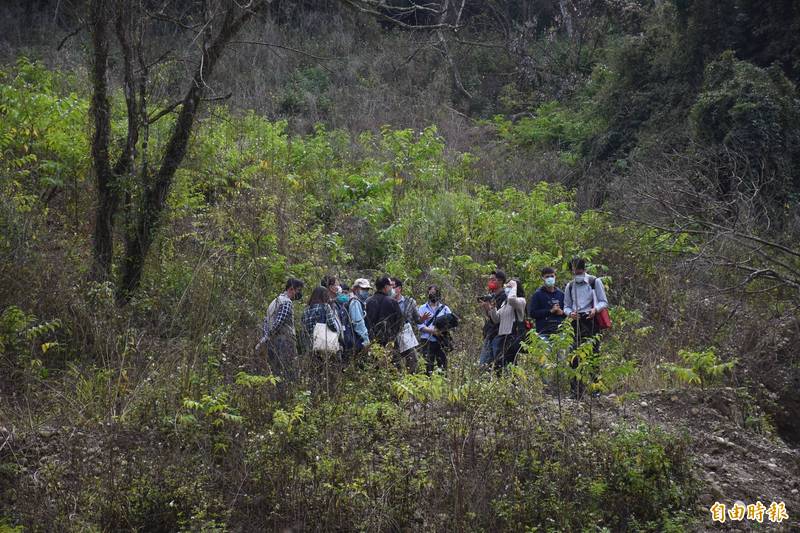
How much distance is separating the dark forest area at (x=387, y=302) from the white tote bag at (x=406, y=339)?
42mm

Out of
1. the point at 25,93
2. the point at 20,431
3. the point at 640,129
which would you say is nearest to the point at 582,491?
the point at 20,431

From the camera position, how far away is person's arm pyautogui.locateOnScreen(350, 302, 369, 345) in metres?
9.67

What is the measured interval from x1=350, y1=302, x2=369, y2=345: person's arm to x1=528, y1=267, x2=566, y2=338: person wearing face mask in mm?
2229

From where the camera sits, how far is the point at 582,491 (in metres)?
7.07

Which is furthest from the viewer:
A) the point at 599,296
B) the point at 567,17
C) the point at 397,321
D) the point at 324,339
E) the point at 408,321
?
the point at 567,17

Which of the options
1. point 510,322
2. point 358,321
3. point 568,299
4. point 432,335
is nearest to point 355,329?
point 358,321

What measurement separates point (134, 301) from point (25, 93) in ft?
17.8

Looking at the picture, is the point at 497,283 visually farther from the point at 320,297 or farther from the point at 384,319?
the point at 320,297

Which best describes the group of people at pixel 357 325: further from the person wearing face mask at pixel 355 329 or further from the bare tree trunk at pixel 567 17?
the bare tree trunk at pixel 567 17

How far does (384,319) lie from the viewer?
32.4 ft

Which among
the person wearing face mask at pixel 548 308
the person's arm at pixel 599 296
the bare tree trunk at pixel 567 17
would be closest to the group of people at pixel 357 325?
the person wearing face mask at pixel 548 308

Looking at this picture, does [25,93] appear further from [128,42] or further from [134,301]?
[134,301]

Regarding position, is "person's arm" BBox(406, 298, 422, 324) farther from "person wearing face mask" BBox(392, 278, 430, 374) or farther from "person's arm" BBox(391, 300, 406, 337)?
"person's arm" BBox(391, 300, 406, 337)

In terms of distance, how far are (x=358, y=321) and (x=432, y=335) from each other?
3.70 ft
